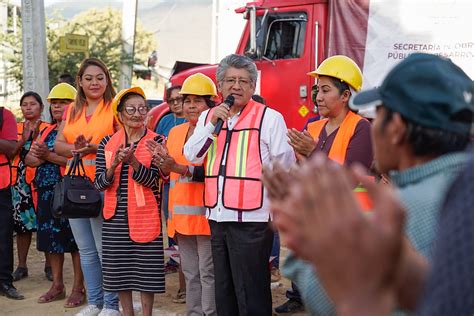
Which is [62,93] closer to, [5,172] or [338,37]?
[5,172]

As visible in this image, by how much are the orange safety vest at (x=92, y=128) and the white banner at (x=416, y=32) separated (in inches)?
121

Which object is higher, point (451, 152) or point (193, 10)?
point (193, 10)

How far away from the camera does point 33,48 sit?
30.8 ft

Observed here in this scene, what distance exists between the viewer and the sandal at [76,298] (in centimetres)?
585

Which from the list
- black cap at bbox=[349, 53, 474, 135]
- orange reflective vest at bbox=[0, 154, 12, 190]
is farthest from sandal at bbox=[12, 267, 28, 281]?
black cap at bbox=[349, 53, 474, 135]

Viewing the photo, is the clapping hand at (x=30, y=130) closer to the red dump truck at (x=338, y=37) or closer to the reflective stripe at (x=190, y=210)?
the reflective stripe at (x=190, y=210)

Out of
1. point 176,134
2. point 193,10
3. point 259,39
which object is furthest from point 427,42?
point 193,10

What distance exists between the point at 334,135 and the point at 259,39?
4.92 meters

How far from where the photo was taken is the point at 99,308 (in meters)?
5.52

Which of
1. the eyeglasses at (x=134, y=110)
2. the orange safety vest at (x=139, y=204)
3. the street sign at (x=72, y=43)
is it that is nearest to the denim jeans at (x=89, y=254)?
the orange safety vest at (x=139, y=204)

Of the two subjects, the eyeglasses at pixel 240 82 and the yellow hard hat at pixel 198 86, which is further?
the yellow hard hat at pixel 198 86

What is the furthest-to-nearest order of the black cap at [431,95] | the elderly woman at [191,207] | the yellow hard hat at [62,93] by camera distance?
the yellow hard hat at [62,93], the elderly woman at [191,207], the black cap at [431,95]

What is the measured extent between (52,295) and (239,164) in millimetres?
2707

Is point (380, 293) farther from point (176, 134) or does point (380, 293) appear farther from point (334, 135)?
point (176, 134)
